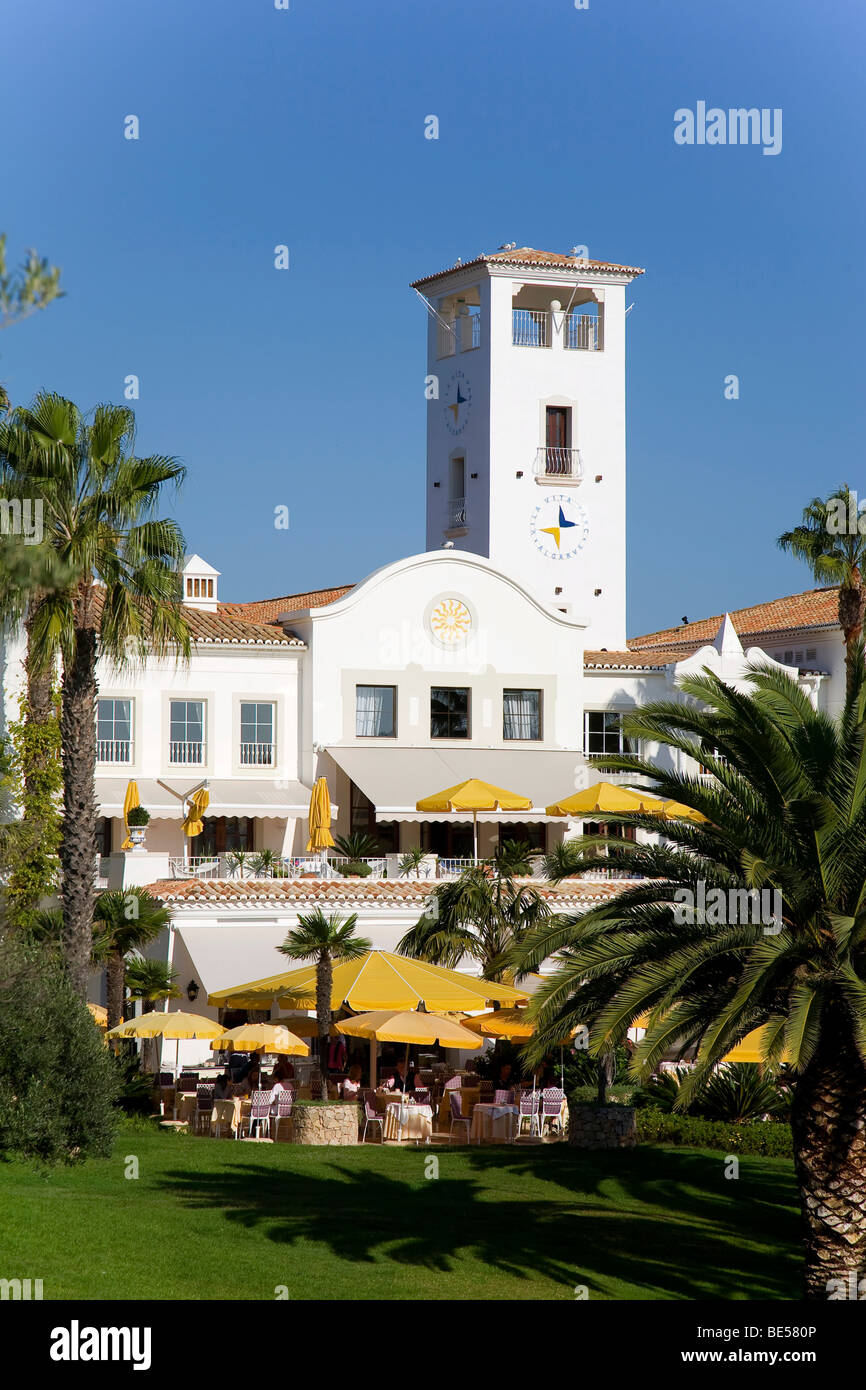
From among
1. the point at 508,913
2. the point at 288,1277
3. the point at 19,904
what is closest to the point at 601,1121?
the point at 508,913

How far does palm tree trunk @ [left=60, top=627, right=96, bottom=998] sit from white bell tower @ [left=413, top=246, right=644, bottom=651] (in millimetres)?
30391

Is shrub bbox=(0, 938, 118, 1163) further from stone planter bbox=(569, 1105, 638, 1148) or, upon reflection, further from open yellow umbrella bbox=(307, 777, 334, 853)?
open yellow umbrella bbox=(307, 777, 334, 853)

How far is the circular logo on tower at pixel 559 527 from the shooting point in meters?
60.2

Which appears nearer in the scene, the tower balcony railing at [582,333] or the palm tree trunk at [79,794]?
the palm tree trunk at [79,794]

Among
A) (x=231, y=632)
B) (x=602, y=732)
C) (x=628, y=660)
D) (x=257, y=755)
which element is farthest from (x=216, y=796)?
(x=628, y=660)

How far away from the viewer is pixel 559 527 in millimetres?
60438

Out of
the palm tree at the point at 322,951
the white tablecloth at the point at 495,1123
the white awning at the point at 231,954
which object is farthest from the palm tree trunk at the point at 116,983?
the white tablecloth at the point at 495,1123

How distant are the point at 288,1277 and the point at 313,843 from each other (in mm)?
22434

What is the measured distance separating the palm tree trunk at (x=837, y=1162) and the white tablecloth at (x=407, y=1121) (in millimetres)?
11051

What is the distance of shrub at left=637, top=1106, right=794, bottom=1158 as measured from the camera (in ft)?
91.1

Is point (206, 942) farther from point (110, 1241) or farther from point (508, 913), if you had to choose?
point (110, 1241)

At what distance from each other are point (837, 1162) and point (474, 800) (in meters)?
24.0

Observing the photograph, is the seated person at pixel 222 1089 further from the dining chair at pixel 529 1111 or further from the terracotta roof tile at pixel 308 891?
the terracotta roof tile at pixel 308 891

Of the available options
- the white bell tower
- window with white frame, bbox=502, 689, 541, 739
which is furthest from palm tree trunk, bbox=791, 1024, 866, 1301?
the white bell tower
